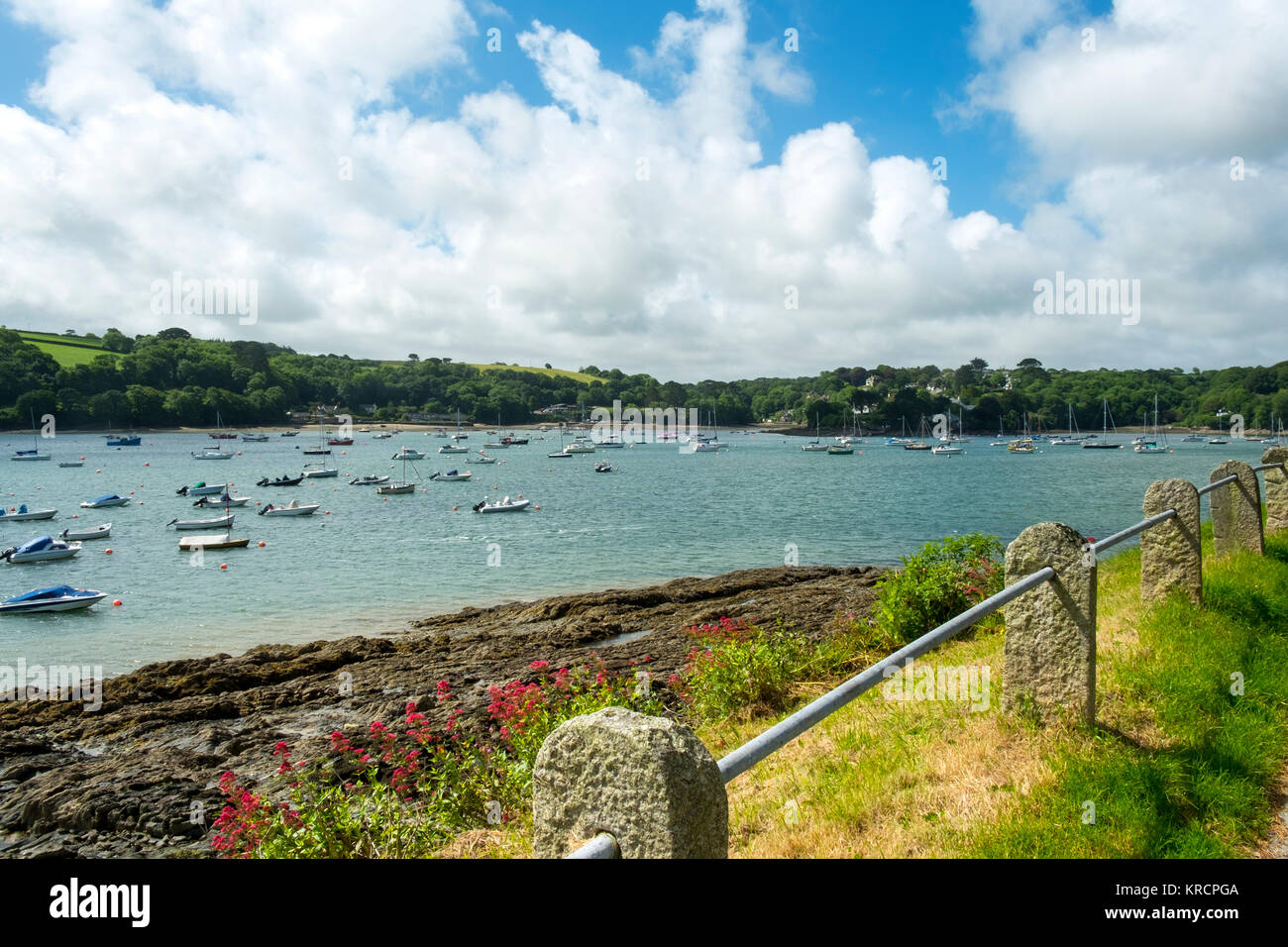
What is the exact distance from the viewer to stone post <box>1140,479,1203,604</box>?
24.0 ft

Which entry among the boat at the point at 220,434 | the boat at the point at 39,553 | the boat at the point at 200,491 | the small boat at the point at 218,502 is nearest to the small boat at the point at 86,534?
the boat at the point at 39,553

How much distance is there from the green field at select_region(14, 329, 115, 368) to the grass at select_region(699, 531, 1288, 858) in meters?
194

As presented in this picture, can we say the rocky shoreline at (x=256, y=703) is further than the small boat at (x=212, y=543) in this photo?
No

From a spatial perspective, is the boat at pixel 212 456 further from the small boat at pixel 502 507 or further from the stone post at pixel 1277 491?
the stone post at pixel 1277 491

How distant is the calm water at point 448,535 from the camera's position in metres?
22.6

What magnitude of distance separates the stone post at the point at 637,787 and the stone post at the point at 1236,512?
9.60 metres

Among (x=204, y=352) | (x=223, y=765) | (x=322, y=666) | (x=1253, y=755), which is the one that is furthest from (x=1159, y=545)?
(x=204, y=352)

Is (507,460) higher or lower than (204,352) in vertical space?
lower

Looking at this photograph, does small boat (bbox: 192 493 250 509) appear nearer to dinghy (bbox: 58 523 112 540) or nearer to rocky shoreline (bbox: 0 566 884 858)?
dinghy (bbox: 58 523 112 540)

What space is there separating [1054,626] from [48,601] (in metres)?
27.0
